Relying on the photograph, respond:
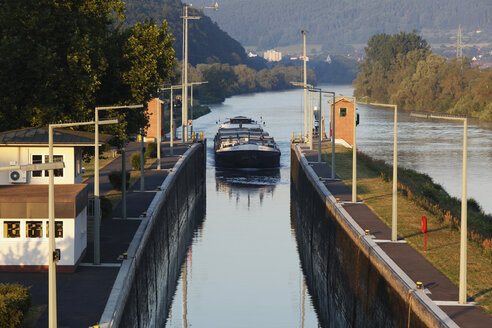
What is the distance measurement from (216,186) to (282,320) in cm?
4642

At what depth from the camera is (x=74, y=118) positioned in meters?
42.0

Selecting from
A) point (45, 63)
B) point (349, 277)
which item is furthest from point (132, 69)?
point (349, 277)

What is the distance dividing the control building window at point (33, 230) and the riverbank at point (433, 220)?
14.9 meters

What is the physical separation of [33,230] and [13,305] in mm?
7797

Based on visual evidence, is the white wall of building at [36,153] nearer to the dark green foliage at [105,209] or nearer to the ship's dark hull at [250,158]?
the dark green foliage at [105,209]

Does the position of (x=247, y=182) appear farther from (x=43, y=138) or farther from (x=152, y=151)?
(x=43, y=138)

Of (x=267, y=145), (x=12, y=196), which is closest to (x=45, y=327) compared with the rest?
(x=12, y=196)

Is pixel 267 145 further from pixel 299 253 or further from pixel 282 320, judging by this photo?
pixel 282 320

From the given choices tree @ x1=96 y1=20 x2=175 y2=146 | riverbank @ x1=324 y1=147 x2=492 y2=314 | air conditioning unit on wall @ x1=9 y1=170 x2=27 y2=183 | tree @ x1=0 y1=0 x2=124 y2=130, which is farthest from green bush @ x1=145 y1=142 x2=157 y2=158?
air conditioning unit on wall @ x1=9 y1=170 x2=27 y2=183

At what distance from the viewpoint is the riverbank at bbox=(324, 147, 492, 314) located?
31.1 metres

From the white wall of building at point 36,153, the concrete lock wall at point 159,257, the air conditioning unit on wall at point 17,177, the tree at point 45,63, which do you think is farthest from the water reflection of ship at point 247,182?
the air conditioning unit on wall at point 17,177

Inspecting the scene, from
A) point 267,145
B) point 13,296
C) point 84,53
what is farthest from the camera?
point 267,145

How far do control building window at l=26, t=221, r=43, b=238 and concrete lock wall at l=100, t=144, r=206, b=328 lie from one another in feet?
11.1

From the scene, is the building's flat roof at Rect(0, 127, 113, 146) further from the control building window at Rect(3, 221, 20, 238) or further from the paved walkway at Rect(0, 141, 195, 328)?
the control building window at Rect(3, 221, 20, 238)
